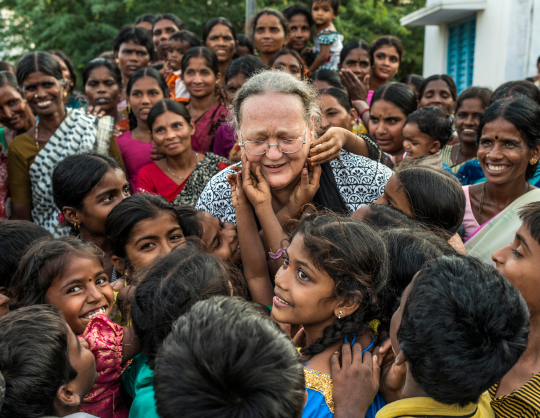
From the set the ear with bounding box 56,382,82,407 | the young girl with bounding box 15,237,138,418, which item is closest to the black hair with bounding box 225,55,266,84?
the young girl with bounding box 15,237,138,418

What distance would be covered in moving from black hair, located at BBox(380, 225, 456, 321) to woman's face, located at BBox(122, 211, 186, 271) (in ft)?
4.05

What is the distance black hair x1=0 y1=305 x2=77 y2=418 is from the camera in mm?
1519

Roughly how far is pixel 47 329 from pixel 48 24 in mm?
12573

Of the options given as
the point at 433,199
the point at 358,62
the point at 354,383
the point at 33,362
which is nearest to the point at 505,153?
the point at 433,199

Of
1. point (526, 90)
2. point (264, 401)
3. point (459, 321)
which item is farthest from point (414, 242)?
point (526, 90)

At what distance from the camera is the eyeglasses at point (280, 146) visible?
2.62 metres

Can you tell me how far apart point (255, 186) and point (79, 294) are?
1.02 m

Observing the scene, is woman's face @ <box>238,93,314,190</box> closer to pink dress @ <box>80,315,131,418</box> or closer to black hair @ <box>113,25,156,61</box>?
pink dress @ <box>80,315,131,418</box>

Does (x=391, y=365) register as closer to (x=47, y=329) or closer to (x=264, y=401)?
(x=264, y=401)

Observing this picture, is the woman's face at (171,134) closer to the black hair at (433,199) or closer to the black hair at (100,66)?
the black hair at (100,66)

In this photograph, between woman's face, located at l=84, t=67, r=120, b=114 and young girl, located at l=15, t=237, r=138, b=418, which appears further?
woman's face, located at l=84, t=67, r=120, b=114

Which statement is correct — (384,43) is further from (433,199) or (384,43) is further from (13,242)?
(13,242)

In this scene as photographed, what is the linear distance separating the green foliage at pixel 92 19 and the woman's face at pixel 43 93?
826 centimetres

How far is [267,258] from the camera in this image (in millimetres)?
2711
